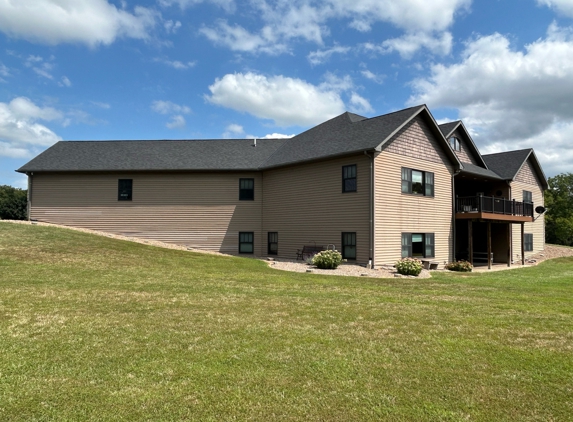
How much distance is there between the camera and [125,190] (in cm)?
2409

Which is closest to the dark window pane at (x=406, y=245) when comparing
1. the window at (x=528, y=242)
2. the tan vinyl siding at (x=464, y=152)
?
the tan vinyl siding at (x=464, y=152)

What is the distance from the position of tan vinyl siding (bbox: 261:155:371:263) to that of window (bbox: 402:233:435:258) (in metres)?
2.76

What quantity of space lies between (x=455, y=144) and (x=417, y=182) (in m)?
6.67

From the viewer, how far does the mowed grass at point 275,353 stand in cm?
409

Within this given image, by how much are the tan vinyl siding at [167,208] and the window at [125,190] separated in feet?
0.71

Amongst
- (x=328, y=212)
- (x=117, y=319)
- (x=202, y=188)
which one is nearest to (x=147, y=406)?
(x=117, y=319)

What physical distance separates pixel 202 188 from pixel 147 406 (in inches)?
806

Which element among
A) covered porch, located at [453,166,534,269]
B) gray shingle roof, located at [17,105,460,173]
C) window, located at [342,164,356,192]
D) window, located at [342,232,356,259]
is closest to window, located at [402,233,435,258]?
window, located at [342,232,356,259]

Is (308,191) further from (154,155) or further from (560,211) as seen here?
(560,211)

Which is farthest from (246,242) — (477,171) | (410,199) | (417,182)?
(477,171)

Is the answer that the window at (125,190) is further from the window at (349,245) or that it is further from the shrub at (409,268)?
the shrub at (409,268)

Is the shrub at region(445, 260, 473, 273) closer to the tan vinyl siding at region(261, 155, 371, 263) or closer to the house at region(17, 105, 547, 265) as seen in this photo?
the house at region(17, 105, 547, 265)

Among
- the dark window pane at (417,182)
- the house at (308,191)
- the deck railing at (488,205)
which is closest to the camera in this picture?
the house at (308,191)

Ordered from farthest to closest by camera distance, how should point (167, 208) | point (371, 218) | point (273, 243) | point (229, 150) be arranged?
point (229, 150) < point (167, 208) < point (273, 243) < point (371, 218)
